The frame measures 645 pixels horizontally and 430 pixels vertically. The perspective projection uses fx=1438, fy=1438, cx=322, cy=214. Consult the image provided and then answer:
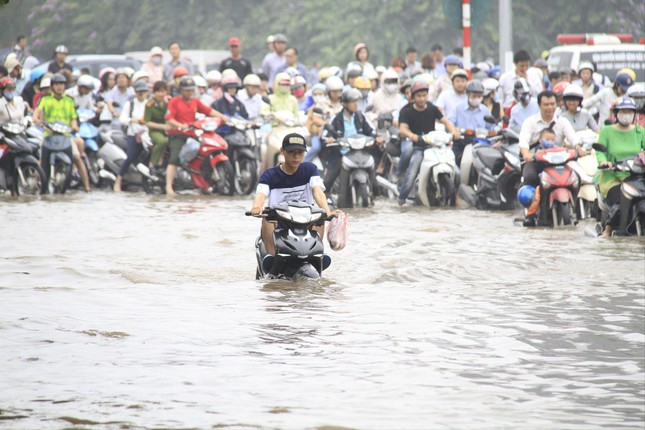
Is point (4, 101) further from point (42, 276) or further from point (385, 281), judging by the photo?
point (385, 281)

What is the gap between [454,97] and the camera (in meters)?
21.1

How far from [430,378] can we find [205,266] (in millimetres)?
5658

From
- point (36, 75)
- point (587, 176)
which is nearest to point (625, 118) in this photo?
point (587, 176)

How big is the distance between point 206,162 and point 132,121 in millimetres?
1519

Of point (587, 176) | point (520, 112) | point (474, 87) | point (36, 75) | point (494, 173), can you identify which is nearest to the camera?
point (587, 176)

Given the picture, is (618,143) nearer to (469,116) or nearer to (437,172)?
(437,172)

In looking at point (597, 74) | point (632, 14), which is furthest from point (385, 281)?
point (632, 14)

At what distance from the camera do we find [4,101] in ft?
73.3

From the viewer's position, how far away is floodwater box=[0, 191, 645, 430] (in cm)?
738

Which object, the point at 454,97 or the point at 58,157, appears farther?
the point at 58,157

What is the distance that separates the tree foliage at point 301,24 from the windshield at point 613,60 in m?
17.5

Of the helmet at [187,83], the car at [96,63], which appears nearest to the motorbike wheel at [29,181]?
the helmet at [187,83]

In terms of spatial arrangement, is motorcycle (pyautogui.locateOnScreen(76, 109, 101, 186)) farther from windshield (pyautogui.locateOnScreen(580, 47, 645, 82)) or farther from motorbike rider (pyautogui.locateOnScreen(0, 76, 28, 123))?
windshield (pyautogui.locateOnScreen(580, 47, 645, 82))

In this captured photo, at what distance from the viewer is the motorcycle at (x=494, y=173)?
62.0ft
